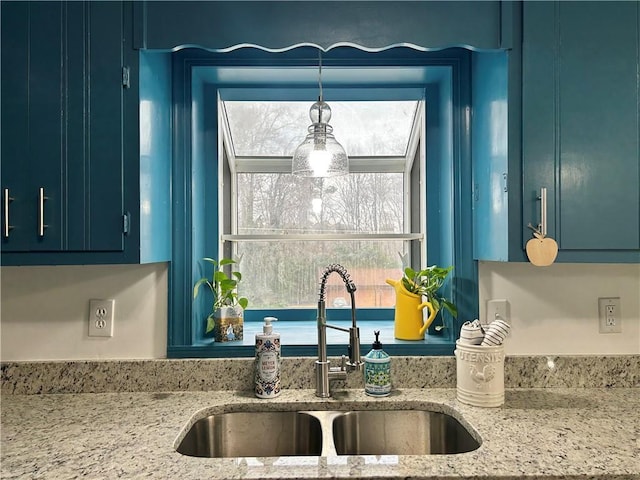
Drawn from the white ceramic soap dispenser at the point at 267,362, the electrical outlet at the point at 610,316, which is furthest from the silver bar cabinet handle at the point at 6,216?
the electrical outlet at the point at 610,316

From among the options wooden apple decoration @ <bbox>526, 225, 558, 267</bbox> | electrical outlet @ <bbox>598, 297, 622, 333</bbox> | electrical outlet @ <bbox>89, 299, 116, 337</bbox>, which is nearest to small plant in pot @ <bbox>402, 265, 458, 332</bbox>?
wooden apple decoration @ <bbox>526, 225, 558, 267</bbox>

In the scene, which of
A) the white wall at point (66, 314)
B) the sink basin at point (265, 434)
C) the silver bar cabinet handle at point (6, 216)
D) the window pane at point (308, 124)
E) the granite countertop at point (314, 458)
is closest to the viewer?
the granite countertop at point (314, 458)

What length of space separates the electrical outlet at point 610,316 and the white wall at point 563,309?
0.01m

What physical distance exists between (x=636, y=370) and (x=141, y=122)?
1757 millimetres

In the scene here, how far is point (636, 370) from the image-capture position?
1613 millimetres

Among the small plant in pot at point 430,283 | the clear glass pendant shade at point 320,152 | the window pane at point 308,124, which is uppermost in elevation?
the window pane at point 308,124

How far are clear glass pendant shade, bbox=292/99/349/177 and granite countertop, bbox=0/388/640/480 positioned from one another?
73 centimetres

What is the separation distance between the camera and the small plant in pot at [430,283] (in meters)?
1.67

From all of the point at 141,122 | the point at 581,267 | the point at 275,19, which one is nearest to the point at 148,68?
the point at 141,122

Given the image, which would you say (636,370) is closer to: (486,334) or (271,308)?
(486,334)

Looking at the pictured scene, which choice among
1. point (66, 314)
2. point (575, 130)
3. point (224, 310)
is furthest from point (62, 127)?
point (575, 130)

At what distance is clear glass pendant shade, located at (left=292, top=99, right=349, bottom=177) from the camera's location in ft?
5.30

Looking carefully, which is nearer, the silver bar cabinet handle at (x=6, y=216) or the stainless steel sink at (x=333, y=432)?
the silver bar cabinet handle at (x=6, y=216)

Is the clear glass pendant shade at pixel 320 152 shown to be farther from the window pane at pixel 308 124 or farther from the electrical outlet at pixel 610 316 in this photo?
the electrical outlet at pixel 610 316
